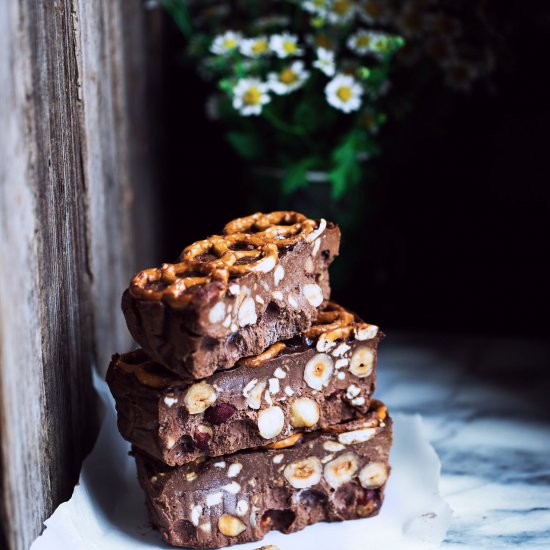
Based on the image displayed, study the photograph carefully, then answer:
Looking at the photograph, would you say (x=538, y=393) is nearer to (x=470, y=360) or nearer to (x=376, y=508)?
(x=470, y=360)

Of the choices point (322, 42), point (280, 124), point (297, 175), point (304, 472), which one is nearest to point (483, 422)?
point (304, 472)

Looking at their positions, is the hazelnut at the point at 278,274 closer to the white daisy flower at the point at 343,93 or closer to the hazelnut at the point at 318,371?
the hazelnut at the point at 318,371

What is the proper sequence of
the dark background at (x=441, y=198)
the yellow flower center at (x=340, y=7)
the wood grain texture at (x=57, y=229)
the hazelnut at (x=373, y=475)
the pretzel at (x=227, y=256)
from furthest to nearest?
the dark background at (x=441, y=198) < the yellow flower center at (x=340, y=7) < the hazelnut at (x=373, y=475) < the pretzel at (x=227, y=256) < the wood grain texture at (x=57, y=229)

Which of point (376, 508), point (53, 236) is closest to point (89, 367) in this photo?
point (53, 236)

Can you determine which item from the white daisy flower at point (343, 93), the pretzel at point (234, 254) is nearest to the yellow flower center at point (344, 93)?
the white daisy flower at point (343, 93)

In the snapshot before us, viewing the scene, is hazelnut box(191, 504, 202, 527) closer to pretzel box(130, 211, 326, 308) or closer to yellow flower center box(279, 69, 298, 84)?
pretzel box(130, 211, 326, 308)

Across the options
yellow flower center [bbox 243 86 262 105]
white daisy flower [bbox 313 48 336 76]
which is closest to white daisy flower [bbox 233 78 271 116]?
yellow flower center [bbox 243 86 262 105]
